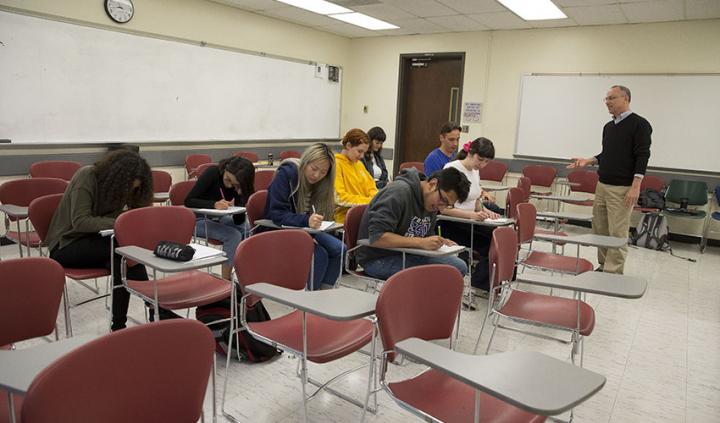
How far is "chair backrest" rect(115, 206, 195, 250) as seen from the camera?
2.47 metres

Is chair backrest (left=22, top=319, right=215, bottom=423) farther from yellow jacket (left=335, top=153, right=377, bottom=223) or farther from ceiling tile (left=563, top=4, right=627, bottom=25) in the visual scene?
ceiling tile (left=563, top=4, right=627, bottom=25)

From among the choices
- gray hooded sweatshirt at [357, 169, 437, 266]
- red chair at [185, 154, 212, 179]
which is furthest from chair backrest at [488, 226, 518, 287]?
red chair at [185, 154, 212, 179]

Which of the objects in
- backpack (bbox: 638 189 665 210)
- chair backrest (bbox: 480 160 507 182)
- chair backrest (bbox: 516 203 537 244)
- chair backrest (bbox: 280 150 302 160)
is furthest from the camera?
chair backrest (bbox: 480 160 507 182)

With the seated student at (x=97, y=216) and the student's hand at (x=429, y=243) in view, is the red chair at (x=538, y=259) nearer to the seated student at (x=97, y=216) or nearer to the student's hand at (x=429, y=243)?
the student's hand at (x=429, y=243)

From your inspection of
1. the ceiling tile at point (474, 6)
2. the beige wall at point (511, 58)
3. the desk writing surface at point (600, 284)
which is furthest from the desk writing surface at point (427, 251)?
the beige wall at point (511, 58)

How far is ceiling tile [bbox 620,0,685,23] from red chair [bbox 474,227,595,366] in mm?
4195

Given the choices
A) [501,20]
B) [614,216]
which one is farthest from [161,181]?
[501,20]

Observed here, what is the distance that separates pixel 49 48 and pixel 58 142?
34.2 inches

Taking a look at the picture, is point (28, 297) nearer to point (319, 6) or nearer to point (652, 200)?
point (319, 6)

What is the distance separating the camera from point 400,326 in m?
1.76

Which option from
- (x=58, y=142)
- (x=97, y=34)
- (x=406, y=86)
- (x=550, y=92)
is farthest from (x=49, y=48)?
(x=550, y=92)

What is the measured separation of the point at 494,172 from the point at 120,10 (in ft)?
16.4

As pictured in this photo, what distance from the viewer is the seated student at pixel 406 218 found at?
2.73 metres

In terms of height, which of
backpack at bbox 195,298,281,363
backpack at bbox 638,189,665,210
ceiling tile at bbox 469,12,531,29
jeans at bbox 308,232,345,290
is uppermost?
ceiling tile at bbox 469,12,531,29
